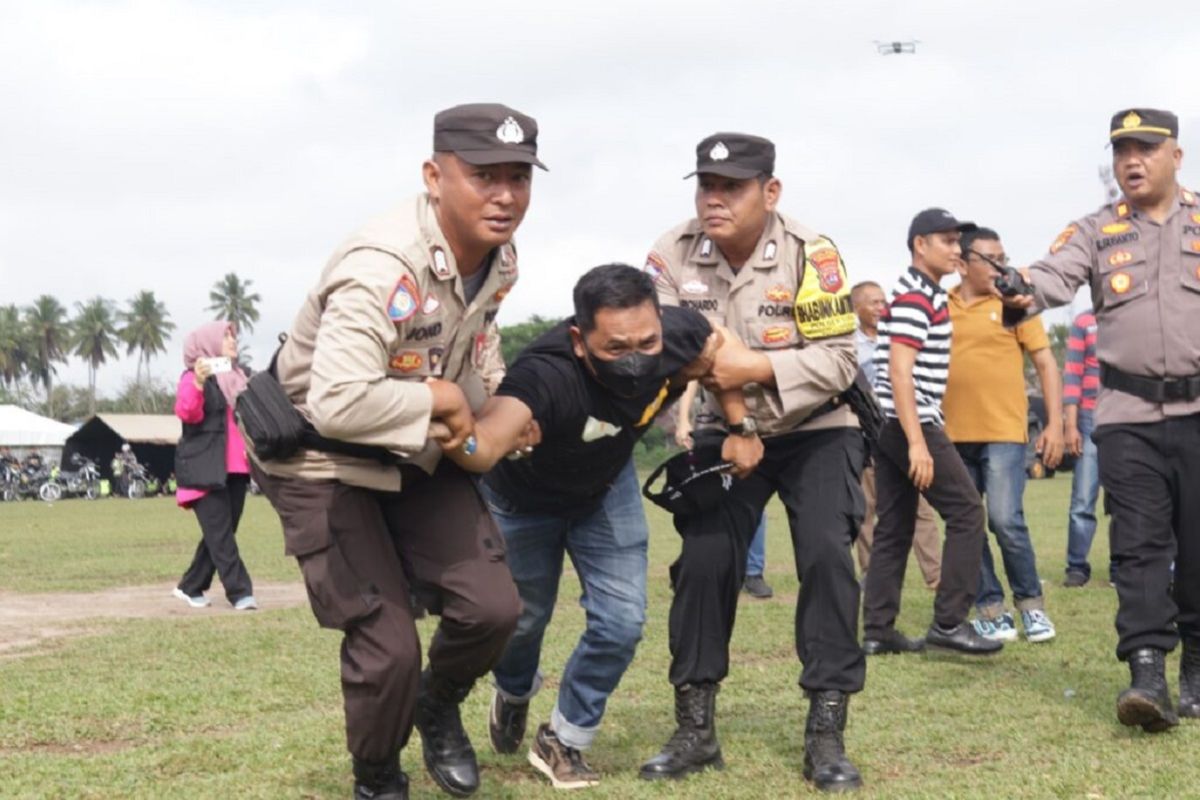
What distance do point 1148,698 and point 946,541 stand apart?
2.70 meters

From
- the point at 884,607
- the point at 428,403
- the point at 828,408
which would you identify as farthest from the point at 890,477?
the point at 428,403

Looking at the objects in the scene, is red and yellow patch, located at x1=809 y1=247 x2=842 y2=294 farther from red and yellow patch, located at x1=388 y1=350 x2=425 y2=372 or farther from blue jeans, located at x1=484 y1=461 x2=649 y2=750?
red and yellow patch, located at x1=388 y1=350 x2=425 y2=372

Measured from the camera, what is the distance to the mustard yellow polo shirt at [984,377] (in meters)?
9.02

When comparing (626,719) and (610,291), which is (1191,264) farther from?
(626,719)

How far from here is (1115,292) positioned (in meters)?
6.56

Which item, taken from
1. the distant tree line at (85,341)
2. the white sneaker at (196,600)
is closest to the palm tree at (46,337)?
the distant tree line at (85,341)

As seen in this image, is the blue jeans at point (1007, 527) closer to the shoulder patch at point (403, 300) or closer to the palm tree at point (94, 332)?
the shoulder patch at point (403, 300)

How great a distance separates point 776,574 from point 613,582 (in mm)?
7982

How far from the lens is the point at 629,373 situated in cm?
504

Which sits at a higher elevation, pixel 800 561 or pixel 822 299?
pixel 822 299

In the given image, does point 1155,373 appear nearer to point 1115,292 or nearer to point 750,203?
point 1115,292

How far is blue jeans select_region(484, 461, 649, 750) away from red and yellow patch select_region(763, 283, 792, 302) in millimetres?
793

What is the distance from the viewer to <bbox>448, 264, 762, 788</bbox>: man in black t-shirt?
198 inches

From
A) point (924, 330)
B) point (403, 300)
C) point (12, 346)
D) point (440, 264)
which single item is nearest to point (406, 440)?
point (403, 300)
